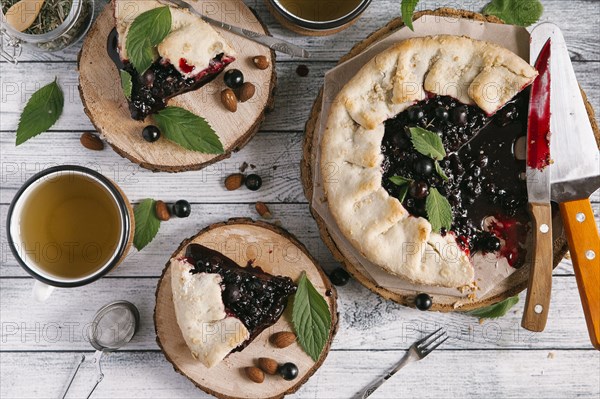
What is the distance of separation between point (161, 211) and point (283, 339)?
90 cm

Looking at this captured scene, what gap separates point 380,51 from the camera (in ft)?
9.18

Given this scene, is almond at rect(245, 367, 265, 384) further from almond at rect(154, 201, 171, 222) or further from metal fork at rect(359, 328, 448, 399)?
almond at rect(154, 201, 171, 222)

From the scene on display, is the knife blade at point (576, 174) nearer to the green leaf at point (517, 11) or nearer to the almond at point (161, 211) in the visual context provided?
the green leaf at point (517, 11)

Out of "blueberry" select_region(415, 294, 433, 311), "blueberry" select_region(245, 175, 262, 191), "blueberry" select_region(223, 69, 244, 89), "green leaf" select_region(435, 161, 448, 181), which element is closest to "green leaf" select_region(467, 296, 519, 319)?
"blueberry" select_region(415, 294, 433, 311)

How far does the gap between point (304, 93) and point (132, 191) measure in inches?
40.6

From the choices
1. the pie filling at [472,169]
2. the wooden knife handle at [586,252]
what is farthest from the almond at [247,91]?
the wooden knife handle at [586,252]

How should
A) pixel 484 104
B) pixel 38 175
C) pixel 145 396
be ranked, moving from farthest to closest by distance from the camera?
pixel 145 396 → pixel 38 175 → pixel 484 104

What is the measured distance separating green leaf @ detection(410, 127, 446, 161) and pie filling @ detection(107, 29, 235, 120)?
96cm

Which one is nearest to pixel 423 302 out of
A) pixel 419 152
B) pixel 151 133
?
pixel 419 152

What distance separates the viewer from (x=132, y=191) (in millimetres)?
3141

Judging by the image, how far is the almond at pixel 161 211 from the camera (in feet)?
10.1

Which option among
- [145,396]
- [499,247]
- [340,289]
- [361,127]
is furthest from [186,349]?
[499,247]

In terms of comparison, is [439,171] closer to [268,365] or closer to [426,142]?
[426,142]

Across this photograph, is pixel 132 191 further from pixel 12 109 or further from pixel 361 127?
pixel 361 127
